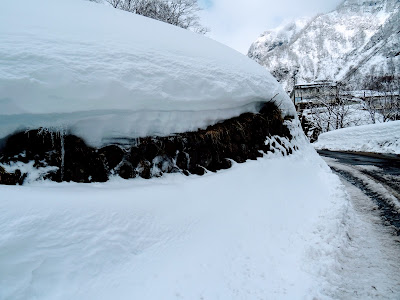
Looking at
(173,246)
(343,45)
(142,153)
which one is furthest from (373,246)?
(343,45)

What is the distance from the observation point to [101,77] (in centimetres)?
250

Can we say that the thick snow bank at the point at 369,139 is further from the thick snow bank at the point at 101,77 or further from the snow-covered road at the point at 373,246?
the thick snow bank at the point at 101,77

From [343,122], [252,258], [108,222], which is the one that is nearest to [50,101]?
[108,222]

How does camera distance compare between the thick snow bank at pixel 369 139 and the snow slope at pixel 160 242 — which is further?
the thick snow bank at pixel 369 139

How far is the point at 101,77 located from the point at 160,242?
6.28 ft

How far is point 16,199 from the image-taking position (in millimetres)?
1773

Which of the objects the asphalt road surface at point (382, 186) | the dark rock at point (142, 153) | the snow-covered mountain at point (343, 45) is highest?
the snow-covered mountain at point (343, 45)

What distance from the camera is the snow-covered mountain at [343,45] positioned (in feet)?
269

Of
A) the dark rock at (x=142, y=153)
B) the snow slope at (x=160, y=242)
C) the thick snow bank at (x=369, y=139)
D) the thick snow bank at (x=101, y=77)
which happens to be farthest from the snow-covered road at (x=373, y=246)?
the thick snow bank at (x=369, y=139)

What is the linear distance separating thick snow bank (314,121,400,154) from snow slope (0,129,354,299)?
10.8m

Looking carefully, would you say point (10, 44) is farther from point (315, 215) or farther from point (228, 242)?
point (315, 215)

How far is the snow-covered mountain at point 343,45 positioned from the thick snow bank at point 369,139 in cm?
6555

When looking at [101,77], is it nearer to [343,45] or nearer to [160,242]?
[160,242]

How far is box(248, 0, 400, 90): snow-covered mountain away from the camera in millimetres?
82125
